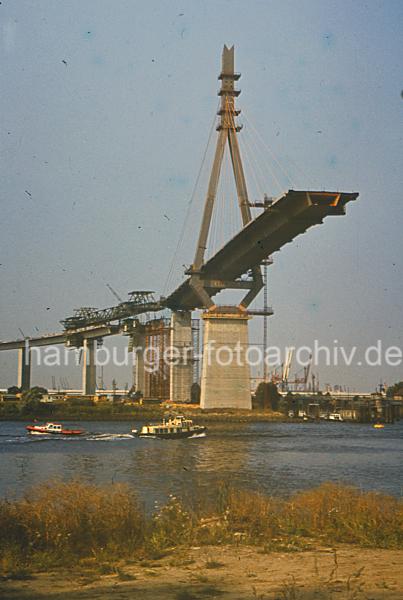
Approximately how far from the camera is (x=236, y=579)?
9.41 m

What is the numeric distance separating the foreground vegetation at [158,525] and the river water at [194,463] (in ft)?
20.8

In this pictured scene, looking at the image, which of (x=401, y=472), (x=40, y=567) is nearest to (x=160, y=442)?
(x=401, y=472)

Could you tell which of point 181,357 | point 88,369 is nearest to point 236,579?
point 181,357

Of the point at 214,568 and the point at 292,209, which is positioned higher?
the point at 292,209

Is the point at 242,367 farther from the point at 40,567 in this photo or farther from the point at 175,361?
the point at 40,567

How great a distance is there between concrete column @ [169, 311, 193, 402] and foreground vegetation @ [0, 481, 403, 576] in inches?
2851

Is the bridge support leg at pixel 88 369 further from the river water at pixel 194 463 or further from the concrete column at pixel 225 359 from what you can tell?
the river water at pixel 194 463

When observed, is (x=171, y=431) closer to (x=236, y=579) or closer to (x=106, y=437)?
(x=106, y=437)

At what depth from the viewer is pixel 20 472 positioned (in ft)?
96.6

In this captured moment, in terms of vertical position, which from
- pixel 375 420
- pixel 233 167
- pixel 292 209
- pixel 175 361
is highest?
pixel 233 167

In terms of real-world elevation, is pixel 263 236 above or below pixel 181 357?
above

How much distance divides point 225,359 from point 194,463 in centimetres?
3375

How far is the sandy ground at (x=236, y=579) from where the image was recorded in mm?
8625

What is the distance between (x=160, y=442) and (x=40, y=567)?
3982 cm
